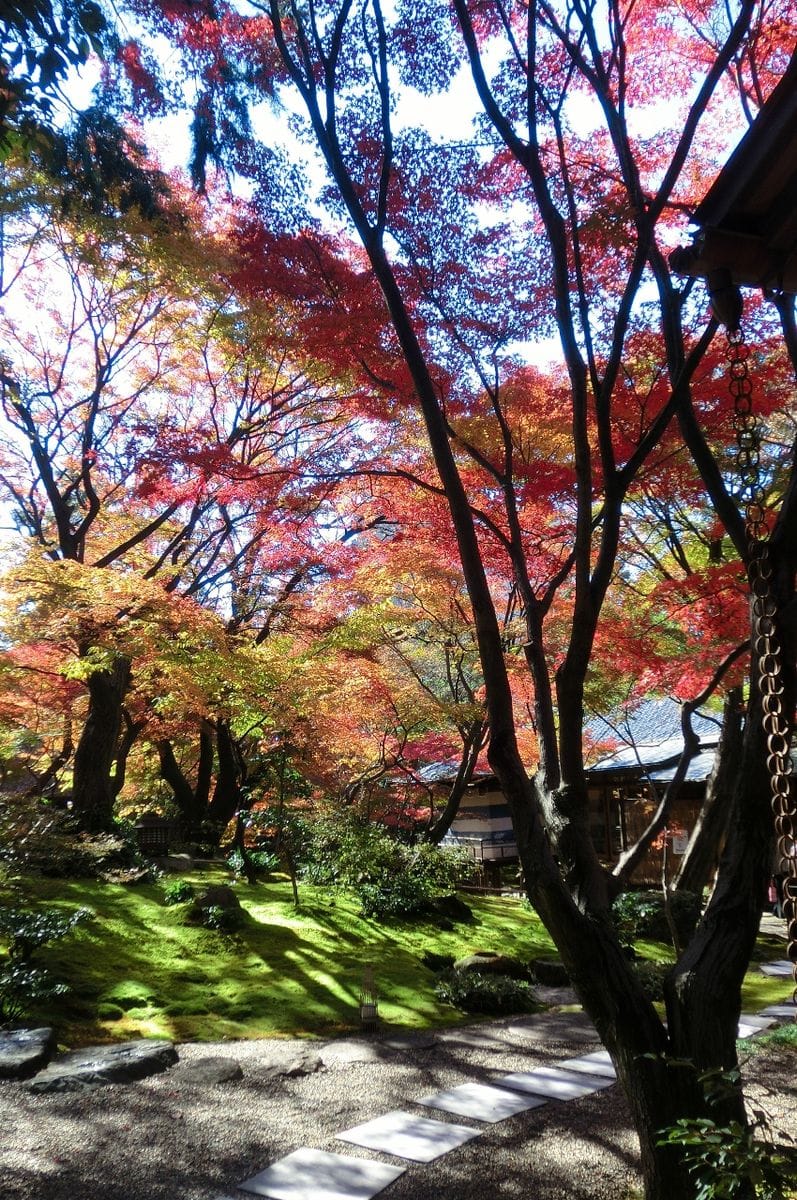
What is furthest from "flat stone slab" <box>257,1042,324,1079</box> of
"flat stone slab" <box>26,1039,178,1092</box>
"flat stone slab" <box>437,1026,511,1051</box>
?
"flat stone slab" <box>437,1026,511,1051</box>

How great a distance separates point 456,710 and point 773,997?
19.4 ft

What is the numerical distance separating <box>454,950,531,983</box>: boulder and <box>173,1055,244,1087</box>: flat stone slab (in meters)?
3.56

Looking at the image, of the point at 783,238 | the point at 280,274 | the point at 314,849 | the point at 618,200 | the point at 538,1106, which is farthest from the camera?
the point at 314,849

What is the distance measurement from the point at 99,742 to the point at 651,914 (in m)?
9.04

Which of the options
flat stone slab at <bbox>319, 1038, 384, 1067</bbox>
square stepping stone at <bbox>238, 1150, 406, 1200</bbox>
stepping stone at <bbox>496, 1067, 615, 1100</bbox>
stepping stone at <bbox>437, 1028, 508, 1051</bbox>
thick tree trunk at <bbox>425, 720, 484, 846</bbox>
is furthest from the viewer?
thick tree trunk at <bbox>425, 720, 484, 846</bbox>

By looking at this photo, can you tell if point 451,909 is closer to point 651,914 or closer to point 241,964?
point 651,914

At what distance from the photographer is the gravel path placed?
3.71m

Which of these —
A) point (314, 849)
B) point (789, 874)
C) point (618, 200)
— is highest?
point (618, 200)

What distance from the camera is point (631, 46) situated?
618cm

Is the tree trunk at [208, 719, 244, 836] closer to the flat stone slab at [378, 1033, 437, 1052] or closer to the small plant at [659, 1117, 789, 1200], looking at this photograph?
the flat stone slab at [378, 1033, 437, 1052]

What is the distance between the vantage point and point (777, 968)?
10039mm

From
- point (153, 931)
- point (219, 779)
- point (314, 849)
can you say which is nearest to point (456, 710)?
point (314, 849)

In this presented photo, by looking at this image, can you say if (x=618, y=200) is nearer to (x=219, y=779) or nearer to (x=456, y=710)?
(x=456, y=710)

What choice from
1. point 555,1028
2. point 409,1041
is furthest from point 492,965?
point 409,1041
